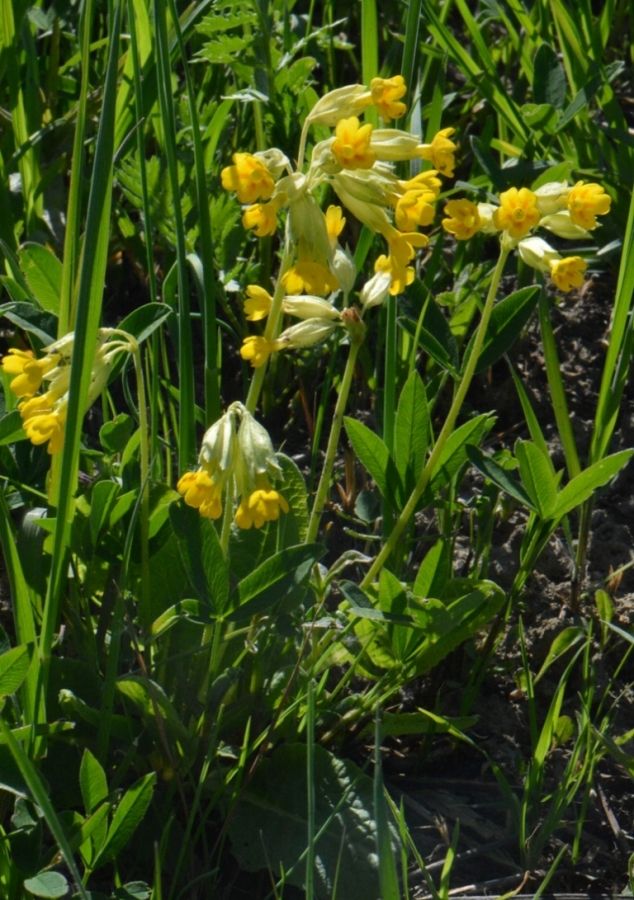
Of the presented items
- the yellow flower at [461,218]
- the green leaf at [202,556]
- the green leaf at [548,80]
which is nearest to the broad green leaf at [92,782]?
the green leaf at [202,556]

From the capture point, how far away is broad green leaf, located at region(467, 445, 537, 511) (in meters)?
1.75

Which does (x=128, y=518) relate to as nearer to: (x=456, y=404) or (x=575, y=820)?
(x=456, y=404)

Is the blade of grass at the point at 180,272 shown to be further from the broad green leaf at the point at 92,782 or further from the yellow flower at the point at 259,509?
the broad green leaf at the point at 92,782

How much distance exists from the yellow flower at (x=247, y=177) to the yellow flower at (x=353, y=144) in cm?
9

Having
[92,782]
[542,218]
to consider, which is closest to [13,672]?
[92,782]

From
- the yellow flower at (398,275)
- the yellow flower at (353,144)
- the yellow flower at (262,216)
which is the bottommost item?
the yellow flower at (398,275)

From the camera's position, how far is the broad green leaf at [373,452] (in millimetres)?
1777

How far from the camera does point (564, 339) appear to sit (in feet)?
8.26

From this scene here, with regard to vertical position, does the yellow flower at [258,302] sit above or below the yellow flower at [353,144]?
below

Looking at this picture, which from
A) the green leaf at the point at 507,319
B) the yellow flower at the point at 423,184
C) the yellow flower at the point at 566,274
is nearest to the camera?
the yellow flower at the point at 423,184

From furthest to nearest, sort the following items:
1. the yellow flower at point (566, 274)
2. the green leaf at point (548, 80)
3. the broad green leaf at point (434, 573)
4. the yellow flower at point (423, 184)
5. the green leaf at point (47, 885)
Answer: the green leaf at point (548, 80) → the broad green leaf at point (434, 573) → the yellow flower at point (566, 274) → the yellow flower at point (423, 184) → the green leaf at point (47, 885)

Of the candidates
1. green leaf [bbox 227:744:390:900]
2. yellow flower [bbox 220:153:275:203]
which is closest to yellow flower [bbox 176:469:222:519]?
yellow flower [bbox 220:153:275:203]

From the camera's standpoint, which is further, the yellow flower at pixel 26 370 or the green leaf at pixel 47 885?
the yellow flower at pixel 26 370

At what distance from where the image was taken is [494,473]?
1.77 meters
